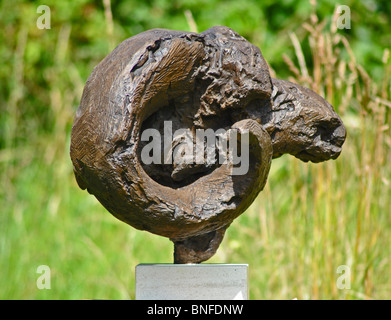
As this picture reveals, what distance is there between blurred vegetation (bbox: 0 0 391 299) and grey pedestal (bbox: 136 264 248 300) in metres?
0.59

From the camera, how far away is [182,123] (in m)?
1.75

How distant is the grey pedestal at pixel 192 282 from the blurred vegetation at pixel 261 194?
1.94 feet

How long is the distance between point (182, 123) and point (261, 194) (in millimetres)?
935

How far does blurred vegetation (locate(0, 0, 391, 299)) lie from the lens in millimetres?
2348

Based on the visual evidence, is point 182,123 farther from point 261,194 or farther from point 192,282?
point 261,194

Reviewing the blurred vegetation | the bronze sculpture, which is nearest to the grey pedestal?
the bronze sculpture

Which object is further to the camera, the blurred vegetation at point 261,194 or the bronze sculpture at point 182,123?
the blurred vegetation at point 261,194

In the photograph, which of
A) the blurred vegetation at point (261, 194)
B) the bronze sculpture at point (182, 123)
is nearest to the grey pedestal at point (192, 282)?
the bronze sculpture at point (182, 123)

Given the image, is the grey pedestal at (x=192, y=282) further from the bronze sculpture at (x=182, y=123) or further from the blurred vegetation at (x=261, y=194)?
the blurred vegetation at (x=261, y=194)

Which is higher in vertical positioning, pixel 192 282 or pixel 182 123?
pixel 182 123

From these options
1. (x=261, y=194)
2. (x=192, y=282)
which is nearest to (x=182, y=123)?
(x=192, y=282)

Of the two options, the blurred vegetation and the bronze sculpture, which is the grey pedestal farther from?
the blurred vegetation

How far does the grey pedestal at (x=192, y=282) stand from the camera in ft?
5.94

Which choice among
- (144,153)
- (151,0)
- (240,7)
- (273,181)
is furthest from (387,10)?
(144,153)
